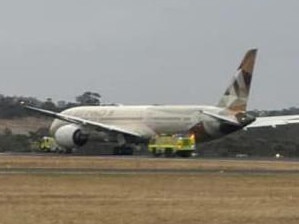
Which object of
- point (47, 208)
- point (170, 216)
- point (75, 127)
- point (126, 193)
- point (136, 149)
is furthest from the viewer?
point (136, 149)

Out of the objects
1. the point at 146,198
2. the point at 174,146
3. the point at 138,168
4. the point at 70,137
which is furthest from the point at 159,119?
the point at 146,198

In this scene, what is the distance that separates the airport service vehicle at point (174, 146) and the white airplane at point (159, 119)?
10.1 ft

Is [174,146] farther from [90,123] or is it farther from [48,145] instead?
[48,145]

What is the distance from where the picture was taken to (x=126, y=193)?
34.8m

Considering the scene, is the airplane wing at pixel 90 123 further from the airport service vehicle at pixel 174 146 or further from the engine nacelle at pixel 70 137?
the airport service vehicle at pixel 174 146

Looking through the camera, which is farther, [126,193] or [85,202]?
[126,193]

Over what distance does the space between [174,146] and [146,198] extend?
58.9 meters

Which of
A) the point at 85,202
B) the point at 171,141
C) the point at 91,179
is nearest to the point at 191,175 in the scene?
the point at 91,179

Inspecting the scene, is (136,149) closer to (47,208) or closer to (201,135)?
(201,135)

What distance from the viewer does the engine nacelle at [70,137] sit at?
9950 cm

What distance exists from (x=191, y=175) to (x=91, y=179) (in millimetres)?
6494

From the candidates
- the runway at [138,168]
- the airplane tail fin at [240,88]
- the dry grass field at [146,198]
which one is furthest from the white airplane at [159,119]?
the dry grass field at [146,198]

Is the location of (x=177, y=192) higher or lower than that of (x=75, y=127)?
lower

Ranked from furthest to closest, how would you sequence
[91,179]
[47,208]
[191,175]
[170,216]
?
[191,175]
[91,179]
[47,208]
[170,216]
